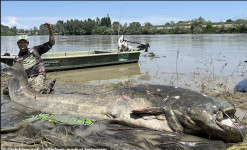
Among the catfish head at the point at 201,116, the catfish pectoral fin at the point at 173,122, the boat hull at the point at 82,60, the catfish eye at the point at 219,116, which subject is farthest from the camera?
the boat hull at the point at 82,60

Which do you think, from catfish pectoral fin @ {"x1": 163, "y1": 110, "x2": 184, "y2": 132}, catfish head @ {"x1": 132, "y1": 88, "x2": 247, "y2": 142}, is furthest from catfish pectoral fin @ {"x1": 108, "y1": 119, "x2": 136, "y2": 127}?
catfish pectoral fin @ {"x1": 163, "y1": 110, "x2": 184, "y2": 132}

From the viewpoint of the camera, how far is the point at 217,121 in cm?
466

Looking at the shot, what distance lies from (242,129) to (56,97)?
371 centimetres

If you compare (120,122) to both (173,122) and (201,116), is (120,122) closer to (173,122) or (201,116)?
(173,122)

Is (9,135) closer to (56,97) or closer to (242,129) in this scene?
(56,97)

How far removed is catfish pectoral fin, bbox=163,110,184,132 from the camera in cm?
490

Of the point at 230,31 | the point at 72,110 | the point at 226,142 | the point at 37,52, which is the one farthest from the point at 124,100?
the point at 230,31

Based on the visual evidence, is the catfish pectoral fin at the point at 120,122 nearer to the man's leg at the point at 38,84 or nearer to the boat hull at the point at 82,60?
the man's leg at the point at 38,84

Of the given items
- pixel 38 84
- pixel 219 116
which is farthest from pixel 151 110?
pixel 38 84

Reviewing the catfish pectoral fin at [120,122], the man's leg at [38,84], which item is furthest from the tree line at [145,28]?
the catfish pectoral fin at [120,122]

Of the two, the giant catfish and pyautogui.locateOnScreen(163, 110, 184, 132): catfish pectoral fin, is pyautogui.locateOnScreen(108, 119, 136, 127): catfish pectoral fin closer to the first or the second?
the giant catfish

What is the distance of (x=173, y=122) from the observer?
495cm

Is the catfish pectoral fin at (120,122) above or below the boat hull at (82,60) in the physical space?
below

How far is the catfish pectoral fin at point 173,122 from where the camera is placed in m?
4.90
